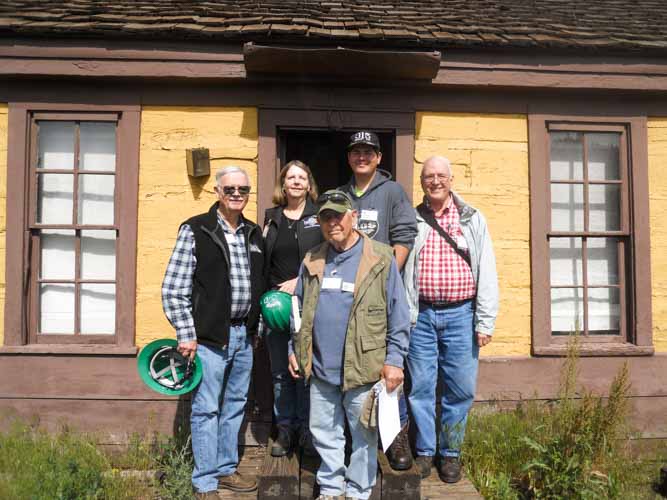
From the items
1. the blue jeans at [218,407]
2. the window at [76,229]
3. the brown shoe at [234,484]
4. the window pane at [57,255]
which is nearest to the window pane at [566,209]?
the blue jeans at [218,407]

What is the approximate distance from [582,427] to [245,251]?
8.37ft

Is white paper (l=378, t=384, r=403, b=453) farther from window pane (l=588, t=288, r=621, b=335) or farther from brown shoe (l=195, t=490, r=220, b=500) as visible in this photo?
window pane (l=588, t=288, r=621, b=335)

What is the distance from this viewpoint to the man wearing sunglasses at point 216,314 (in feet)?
11.1

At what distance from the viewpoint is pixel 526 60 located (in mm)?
4750

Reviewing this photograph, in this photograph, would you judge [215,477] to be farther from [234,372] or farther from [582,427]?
[582,427]

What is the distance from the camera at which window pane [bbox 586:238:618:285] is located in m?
5.07

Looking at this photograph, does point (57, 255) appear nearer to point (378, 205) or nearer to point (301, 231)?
point (301, 231)

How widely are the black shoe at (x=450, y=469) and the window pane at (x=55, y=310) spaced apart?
340cm

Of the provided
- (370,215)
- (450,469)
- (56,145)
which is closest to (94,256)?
(56,145)

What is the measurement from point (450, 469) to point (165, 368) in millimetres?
2129

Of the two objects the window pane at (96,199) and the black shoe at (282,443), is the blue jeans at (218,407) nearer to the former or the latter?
the black shoe at (282,443)

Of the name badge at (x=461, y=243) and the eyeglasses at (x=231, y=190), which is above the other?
the eyeglasses at (x=231, y=190)

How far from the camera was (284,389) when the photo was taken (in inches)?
148

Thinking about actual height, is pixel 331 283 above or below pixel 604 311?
above
